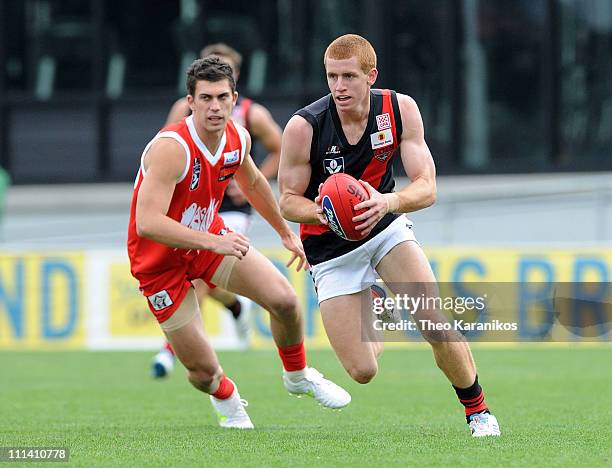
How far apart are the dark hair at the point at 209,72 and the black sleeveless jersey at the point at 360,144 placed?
490mm

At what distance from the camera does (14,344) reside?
1444 cm

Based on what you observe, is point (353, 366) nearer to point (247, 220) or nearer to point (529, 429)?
point (529, 429)

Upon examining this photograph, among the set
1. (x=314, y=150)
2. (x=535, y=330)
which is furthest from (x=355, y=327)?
(x=535, y=330)

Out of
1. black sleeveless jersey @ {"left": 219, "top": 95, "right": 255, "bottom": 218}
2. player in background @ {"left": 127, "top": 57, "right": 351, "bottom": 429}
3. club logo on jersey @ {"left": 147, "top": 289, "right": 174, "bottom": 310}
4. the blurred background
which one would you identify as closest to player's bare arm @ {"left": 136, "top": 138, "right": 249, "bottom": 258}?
player in background @ {"left": 127, "top": 57, "right": 351, "bottom": 429}

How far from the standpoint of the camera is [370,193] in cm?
640

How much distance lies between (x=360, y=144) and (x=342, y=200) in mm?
561

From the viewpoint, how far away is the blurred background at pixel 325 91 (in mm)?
16625

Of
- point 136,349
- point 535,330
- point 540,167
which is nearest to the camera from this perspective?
point 535,330

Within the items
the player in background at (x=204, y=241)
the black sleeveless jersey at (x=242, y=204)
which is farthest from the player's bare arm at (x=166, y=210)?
the black sleeveless jersey at (x=242, y=204)

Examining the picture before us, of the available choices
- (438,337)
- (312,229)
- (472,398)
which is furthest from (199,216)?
(472,398)

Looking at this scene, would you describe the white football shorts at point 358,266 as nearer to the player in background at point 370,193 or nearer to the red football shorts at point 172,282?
the player in background at point 370,193

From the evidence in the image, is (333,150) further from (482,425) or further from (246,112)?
(246,112)

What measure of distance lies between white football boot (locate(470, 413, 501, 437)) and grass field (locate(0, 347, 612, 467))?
7 cm

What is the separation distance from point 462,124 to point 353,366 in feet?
34.9
